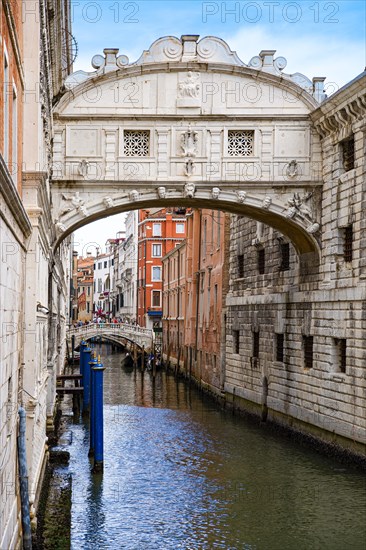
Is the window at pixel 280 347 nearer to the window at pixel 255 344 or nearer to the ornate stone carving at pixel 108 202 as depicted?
the window at pixel 255 344

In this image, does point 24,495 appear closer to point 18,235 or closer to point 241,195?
point 18,235

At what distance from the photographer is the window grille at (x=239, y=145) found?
1741 cm

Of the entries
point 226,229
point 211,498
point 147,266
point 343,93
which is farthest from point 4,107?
point 147,266

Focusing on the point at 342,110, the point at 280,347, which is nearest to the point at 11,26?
the point at 342,110

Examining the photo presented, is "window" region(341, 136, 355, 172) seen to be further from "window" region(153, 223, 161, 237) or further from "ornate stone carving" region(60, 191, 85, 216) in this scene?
"window" region(153, 223, 161, 237)

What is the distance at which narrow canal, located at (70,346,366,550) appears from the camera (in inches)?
452

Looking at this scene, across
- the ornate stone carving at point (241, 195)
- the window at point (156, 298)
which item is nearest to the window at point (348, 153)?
the ornate stone carving at point (241, 195)

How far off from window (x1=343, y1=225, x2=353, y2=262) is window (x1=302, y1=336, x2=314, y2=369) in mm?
2249

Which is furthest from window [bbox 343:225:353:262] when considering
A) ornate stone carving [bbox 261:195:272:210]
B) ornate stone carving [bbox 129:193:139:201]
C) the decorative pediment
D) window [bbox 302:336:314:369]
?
ornate stone carving [bbox 129:193:139:201]

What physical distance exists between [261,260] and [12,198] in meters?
15.8

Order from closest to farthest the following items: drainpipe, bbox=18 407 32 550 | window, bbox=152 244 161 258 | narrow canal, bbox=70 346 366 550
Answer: drainpipe, bbox=18 407 32 550 → narrow canal, bbox=70 346 366 550 → window, bbox=152 244 161 258

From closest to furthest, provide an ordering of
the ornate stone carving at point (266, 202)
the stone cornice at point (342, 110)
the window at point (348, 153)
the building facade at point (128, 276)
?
the stone cornice at point (342, 110), the window at point (348, 153), the ornate stone carving at point (266, 202), the building facade at point (128, 276)

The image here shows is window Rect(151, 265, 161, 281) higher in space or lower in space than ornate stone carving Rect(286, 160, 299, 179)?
higher

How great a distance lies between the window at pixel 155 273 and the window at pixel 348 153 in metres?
43.4
